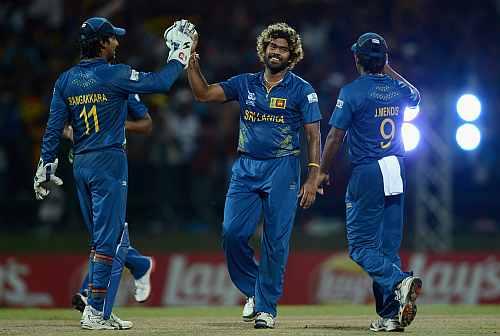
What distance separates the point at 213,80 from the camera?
18.6m

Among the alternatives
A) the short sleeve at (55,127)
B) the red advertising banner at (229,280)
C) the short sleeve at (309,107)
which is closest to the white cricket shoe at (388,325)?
the short sleeve at (309,107)

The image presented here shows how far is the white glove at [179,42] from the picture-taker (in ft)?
32.5

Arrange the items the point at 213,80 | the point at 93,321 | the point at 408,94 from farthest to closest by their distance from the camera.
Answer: the point at 213,80
the point at 408,94
the point at 93,321

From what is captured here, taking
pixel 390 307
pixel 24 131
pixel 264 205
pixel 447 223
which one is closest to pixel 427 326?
pixel 390 307

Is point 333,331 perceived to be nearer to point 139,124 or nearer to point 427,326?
point 427,326

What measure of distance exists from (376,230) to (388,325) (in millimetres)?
811

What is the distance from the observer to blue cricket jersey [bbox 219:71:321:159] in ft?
33.4

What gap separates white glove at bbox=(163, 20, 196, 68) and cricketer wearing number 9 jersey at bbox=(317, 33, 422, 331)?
1.37 m

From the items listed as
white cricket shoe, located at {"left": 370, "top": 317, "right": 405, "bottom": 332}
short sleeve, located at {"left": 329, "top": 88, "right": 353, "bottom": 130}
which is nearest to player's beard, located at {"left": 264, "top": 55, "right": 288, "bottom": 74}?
short sleeve, located at {"left": 329, "top": 88, "right": 353, "bottom": 130}

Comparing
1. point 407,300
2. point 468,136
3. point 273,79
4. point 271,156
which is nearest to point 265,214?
point 271,156

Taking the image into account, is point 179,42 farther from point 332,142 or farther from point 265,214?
point 265,214

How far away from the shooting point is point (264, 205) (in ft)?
33.8

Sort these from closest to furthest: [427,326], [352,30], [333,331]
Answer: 1. [333,331]
2. [427,326]
3. [352,30]

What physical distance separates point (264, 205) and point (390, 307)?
1.46 metres
